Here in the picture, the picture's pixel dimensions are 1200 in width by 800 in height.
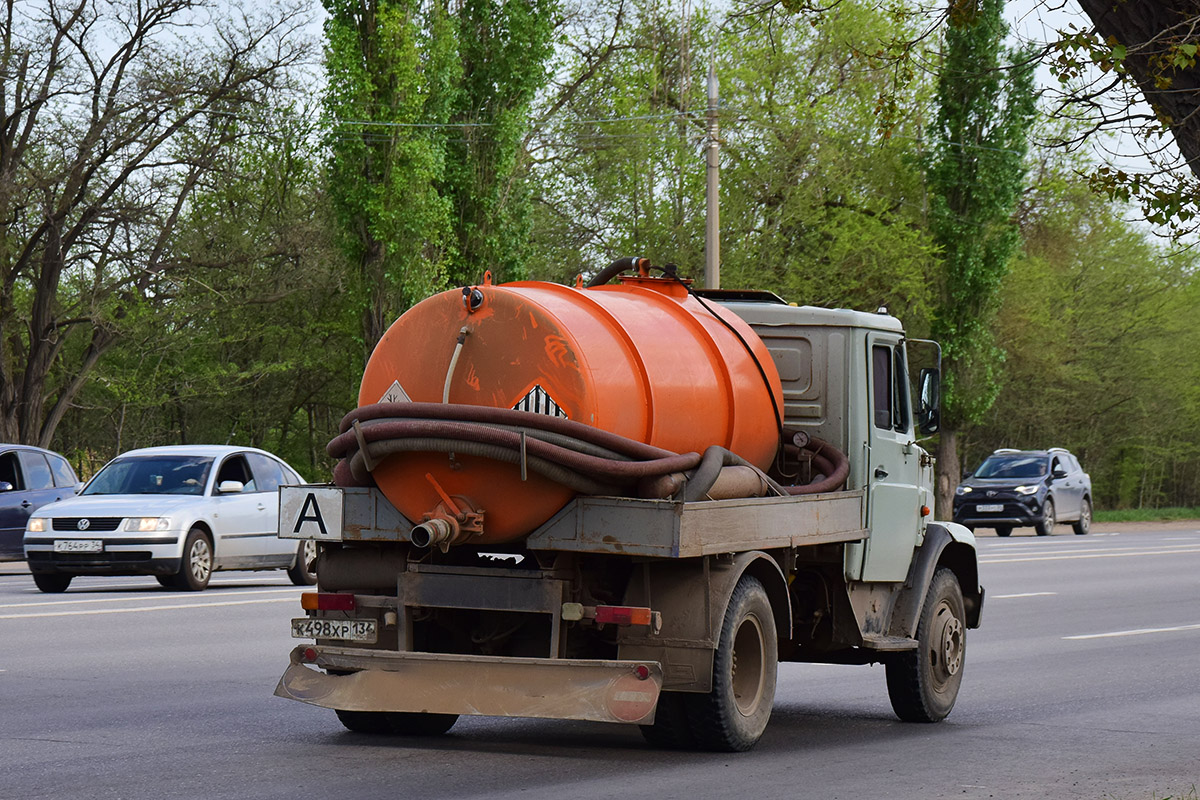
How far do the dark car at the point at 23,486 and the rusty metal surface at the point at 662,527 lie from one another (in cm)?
1604

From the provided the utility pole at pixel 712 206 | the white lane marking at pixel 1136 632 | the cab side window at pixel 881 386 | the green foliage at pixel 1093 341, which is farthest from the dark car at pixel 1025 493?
the cab side window at pixel 881 386

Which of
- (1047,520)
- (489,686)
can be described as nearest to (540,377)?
(489,686)

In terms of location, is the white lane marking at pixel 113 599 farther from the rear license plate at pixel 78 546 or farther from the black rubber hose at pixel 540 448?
the black rubber hose at pixel 540 448

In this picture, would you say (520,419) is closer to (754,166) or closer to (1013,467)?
(1013,467)

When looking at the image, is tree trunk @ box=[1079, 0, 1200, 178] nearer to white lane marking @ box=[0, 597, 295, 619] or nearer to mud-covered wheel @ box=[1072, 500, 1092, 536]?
white lane marking @ box=[0, 597, 295, 619]

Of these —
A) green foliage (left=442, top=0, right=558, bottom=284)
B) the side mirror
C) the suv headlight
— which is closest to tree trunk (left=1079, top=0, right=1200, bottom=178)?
the side mirror

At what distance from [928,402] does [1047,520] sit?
93.1 ft

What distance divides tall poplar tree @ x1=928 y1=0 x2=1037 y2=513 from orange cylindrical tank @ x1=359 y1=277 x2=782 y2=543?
116 feet

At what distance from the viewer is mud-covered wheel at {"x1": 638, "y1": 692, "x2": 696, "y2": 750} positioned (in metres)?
8.39

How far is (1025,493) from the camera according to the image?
3747cm

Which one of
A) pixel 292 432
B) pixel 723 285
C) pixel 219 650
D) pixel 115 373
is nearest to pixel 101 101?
pixel 115 373

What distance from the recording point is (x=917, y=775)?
8086 millimetres

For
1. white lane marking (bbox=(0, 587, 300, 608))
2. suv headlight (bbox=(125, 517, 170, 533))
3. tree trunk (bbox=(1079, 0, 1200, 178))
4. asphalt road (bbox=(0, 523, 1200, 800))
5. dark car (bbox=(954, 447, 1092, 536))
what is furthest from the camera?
dark car (bbox=(954, 447, 1092, 536))

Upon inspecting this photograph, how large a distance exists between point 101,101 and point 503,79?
26.8 ft
